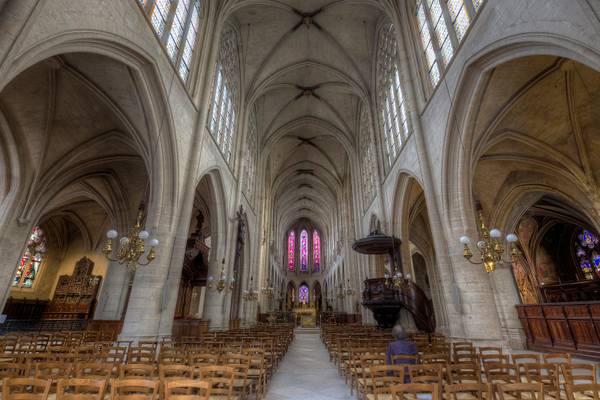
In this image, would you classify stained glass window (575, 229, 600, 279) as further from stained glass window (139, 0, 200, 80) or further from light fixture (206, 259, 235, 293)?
A: stained glass window (139, 0, 200, 80)

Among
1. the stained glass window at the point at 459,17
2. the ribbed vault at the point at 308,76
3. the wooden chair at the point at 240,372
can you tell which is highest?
the ribbed vault at the point at 308,76

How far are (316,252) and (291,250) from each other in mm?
4278

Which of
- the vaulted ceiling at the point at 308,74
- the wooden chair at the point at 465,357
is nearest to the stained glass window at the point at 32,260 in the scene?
the vaulted ceiling at the point at 308,74

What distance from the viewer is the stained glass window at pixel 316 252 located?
4655 centimetres

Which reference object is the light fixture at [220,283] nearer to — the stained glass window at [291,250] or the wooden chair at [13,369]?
the wooden chair at [13,369]

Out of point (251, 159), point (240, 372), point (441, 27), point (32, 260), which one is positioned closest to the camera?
point (240, 372)

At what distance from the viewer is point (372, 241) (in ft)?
42.5

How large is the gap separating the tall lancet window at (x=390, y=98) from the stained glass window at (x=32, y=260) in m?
23.0

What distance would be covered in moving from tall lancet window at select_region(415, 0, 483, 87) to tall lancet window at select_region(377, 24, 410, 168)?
241cm

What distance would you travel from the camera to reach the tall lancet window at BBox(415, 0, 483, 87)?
329 inches

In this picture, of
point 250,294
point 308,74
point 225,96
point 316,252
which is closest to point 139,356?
point 225,96

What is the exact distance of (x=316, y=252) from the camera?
4759cm

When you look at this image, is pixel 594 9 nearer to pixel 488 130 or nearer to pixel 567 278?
pixel 488 130

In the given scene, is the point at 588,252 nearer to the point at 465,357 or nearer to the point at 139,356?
the point at 465,357
